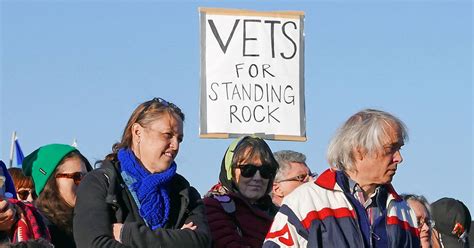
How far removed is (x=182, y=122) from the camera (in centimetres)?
643

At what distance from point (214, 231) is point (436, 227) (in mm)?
3418

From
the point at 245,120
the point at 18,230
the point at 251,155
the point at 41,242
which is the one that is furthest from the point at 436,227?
the point at 41,242

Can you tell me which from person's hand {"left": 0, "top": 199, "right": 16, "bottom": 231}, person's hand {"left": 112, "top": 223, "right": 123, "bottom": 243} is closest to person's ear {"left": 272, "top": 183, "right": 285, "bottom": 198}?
person's hand {"left": 112, "top": 223, "right": 123, "bottom": 243}

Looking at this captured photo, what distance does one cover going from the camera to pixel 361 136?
18.8ft

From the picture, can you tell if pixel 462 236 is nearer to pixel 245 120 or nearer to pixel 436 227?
pixel 436 227

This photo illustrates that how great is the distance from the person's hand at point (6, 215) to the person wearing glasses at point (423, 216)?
10.7ft

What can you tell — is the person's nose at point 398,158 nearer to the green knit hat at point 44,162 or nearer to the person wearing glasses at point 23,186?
the green knit hat at point 44,162

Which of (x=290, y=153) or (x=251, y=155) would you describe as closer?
(x=251, y=155)

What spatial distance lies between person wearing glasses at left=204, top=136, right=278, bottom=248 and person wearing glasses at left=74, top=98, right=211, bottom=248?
0.49m

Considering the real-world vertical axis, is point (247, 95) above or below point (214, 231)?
above

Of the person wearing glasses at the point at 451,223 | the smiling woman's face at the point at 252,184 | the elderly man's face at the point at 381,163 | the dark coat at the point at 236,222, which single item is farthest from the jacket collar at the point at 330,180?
the person wearing glasses at the point at 451,223

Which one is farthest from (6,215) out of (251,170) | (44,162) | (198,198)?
(251,170)

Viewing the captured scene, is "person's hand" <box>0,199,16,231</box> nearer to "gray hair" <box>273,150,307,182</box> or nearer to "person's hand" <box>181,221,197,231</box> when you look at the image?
"person's hand" <box>181,221,197,231</box>

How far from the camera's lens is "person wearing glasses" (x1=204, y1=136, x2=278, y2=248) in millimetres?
6906
